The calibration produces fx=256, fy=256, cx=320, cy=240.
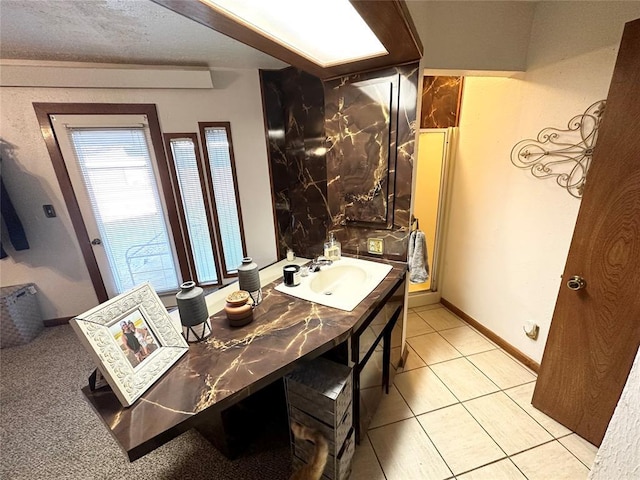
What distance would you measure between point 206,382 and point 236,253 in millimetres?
2062

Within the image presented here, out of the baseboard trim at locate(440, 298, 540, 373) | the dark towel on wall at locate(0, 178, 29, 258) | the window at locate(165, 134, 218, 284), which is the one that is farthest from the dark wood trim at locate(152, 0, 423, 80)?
the dark towel on wall at locate(0, 178, 29, 258)

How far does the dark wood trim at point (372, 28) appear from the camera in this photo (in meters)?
0.87

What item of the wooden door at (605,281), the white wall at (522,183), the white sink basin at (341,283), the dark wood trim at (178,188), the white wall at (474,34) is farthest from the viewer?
the dark wood trim at (178,188)

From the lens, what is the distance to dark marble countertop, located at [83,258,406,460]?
73cm

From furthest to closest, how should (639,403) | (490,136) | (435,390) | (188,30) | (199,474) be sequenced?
(490,136) < (435,390) < (188,30) < (199,474) < (639,403)

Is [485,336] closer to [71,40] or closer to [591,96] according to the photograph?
[591,96]

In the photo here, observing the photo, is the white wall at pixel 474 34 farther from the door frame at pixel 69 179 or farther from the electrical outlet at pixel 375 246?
the door frame at pixel 69 179

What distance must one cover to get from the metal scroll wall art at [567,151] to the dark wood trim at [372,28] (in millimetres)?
1036

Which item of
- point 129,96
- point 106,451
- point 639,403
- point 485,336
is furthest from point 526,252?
point 129,96

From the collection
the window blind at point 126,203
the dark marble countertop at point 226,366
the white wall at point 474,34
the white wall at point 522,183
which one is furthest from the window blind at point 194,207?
the white wall at point 522,183

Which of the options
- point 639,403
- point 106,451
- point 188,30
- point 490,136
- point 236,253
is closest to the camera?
point 639,403

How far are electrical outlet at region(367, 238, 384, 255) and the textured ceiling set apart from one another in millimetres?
1757

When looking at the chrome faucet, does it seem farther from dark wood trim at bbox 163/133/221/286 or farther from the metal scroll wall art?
the metal scroll wall art

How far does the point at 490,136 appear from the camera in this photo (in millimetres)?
2104
